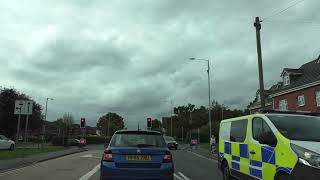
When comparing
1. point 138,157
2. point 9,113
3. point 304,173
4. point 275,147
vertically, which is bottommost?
point 304,173

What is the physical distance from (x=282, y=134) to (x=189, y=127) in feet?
329

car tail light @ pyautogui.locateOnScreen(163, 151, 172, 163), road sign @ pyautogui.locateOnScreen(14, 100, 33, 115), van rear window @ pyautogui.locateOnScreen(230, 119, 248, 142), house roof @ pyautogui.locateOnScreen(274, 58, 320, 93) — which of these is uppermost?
house roof @ pyautogui.locateOnScreen(274, 58, 320, 93)

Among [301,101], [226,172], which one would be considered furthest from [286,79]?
[226,172]

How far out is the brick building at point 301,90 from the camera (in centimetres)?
4322

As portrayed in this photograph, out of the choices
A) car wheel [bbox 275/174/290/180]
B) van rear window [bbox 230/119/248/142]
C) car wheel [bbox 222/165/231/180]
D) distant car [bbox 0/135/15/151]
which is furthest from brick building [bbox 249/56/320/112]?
car wheel [bbox 275/174/290/180]

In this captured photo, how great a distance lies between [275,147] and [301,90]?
39.3 m

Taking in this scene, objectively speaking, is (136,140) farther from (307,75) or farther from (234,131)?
(307,75)

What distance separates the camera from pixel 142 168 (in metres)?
9.88

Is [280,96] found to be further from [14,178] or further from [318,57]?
[14,178]

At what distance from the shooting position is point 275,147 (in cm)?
876

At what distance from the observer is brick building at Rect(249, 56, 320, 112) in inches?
1702

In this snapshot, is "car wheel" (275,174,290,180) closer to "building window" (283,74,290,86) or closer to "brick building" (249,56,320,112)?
"brick building" (249,56,320,112)

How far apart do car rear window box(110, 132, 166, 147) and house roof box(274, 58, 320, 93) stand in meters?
35.2

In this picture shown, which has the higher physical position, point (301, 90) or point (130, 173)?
point (301, 90)
